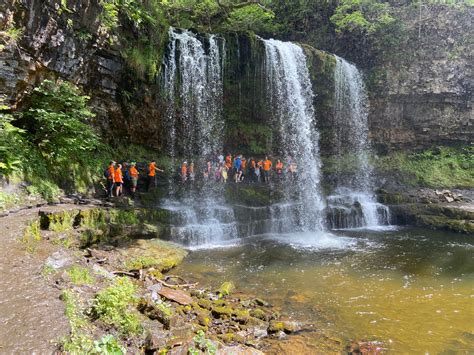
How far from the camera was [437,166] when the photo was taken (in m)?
20.6

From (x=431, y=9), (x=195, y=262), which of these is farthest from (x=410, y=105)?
(x=195, y=262)

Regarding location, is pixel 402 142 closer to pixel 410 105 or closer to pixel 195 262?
pixel 410 105

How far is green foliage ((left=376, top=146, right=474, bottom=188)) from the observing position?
19703 millimetres

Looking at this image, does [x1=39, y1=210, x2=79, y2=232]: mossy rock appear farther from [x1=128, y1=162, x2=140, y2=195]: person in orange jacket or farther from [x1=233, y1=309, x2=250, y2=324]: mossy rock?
[x1=233, y1=309, x2=250, y2=324]: mossy rock

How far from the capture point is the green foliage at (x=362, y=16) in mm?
21578

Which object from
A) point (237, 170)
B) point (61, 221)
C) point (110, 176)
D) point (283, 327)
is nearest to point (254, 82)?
point (237, 170)

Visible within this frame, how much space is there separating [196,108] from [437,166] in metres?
14.4

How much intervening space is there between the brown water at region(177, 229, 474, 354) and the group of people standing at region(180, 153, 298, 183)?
4474 millimetres

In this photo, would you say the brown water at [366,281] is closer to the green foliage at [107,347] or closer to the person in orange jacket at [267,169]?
the green foliage at [107,347]

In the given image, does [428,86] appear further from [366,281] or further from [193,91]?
[366,281]

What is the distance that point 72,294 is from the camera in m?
5.06

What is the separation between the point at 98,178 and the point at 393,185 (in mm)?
16004

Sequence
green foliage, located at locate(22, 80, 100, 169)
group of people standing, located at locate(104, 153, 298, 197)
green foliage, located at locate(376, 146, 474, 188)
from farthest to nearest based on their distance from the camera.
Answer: green foliage, located at locate(376, 146, 474, 188) < group of people standing, located at locate(104, 153, 298, 197) < green foliage, located at locate(22, 80, 100, 169)

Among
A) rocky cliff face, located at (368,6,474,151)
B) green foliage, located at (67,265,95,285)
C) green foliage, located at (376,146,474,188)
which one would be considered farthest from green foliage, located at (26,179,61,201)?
rocky cliff face, located at (368,6,474,151)
